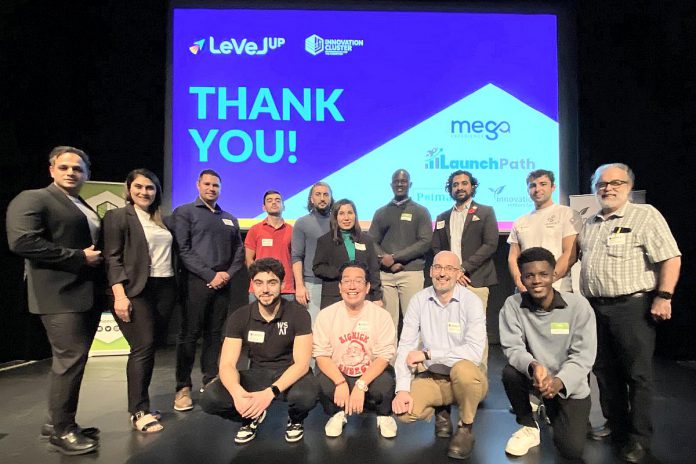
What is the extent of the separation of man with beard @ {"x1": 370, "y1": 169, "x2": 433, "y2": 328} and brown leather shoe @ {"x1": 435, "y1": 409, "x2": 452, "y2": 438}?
39.7 inches

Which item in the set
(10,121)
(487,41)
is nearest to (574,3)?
(487,41)

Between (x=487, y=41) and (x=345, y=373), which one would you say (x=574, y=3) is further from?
(x=345, y=373)

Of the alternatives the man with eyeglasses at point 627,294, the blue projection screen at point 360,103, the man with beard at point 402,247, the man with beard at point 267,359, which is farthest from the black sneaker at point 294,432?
the blue projection screen at point 360,103

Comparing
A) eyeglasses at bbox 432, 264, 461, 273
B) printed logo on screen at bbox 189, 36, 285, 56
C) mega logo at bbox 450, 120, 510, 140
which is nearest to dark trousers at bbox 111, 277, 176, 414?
eyeglasses at bbox 432, 264, 461, 273

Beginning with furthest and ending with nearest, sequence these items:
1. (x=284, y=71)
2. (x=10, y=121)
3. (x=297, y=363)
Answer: (x=284, y=71)
(x=10, y=121)
(x=297, y=363)

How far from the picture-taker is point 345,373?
244 cm

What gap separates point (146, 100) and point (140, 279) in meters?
2.99

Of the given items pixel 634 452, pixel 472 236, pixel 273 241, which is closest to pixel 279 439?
pixel 273 241

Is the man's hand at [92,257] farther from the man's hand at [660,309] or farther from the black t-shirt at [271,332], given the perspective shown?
the man's hand at [660,309]

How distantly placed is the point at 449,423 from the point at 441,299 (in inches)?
26.4

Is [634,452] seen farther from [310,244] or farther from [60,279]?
[60,279]

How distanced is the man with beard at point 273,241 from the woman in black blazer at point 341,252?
1.93 ft

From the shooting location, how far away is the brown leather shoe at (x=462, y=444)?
6.97 ft

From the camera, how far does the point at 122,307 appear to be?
2.37 metres
